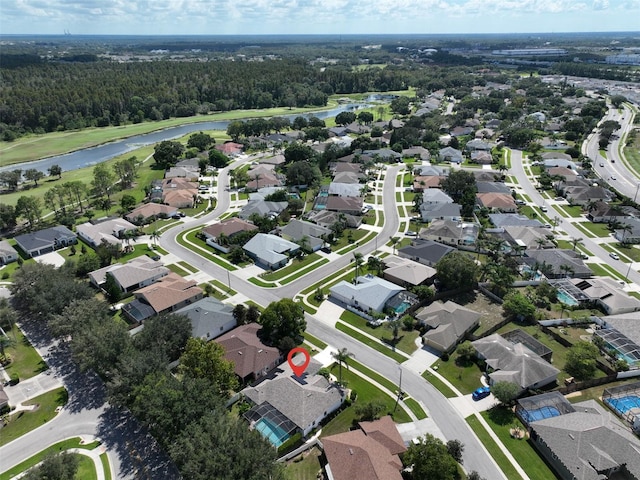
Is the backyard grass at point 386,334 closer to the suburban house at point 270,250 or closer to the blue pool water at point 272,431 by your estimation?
the suburban house at point 270,250

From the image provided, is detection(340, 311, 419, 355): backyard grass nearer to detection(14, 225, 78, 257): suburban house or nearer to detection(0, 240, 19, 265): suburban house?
detection(14, 225, 78, 257): suburban house

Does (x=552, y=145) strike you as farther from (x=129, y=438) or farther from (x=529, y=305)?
(x=129, y=438)

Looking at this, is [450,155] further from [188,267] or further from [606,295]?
[188,267]

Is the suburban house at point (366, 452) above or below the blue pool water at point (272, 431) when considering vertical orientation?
above

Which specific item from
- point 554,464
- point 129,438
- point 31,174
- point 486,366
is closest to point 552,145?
point 486,366

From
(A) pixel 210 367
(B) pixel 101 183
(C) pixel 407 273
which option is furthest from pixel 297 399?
(B) pixel 101 183

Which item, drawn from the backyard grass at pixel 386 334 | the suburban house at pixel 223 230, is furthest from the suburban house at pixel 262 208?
the backyard grass at pixel 386 334
